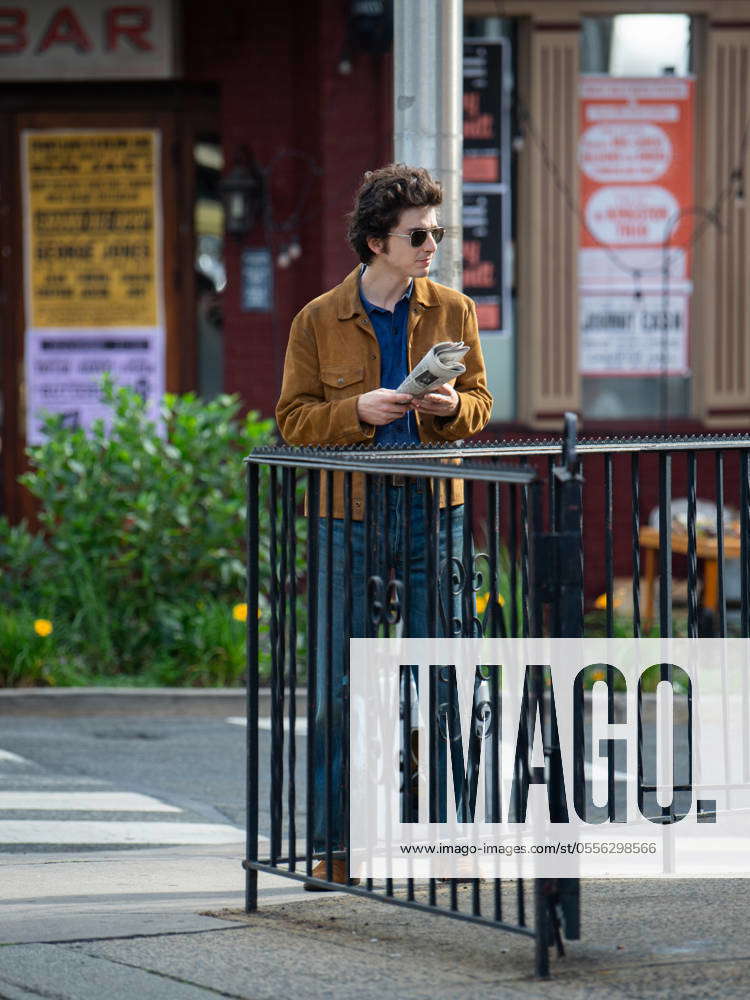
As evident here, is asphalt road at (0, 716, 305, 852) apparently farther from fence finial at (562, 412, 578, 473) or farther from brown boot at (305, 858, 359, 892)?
fence finial at (562, 412, 578, 473)

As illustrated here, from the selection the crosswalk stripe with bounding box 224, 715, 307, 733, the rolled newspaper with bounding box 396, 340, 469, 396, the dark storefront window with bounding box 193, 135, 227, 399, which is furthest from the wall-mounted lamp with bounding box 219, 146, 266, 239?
the rolled newspaper with bounding box 396, 340, 469, 396

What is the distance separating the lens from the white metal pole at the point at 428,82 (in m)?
6.44

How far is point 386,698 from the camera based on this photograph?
179 inches

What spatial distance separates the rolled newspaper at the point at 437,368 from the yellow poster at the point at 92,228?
8.54m

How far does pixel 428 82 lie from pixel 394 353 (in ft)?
5.57

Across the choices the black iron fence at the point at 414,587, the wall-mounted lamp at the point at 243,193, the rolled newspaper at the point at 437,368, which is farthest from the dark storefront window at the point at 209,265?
the rolled newspaper at the point at 437,368

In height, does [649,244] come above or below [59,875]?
above

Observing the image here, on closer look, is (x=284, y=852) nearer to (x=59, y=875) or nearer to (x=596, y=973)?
(x=59, y=875)

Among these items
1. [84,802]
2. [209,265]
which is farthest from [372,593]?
[209,265]

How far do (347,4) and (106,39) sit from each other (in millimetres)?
1754

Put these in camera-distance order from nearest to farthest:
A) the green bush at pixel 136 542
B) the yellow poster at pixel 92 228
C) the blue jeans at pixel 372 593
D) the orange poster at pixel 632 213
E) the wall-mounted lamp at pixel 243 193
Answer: the blue jeans at pixel 372 593
the green bush at pixel 136 542
the orange poster at pixel 632 213
the wall-mounted lamp at pixel 243 193
the yellow poster at pixel 92 228

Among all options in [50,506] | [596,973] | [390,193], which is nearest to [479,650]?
[596,973]

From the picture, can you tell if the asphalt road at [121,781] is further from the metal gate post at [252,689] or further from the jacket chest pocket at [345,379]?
the jacket chest pocket at [345,379]

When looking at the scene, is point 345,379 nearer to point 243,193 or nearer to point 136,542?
point 136,542
